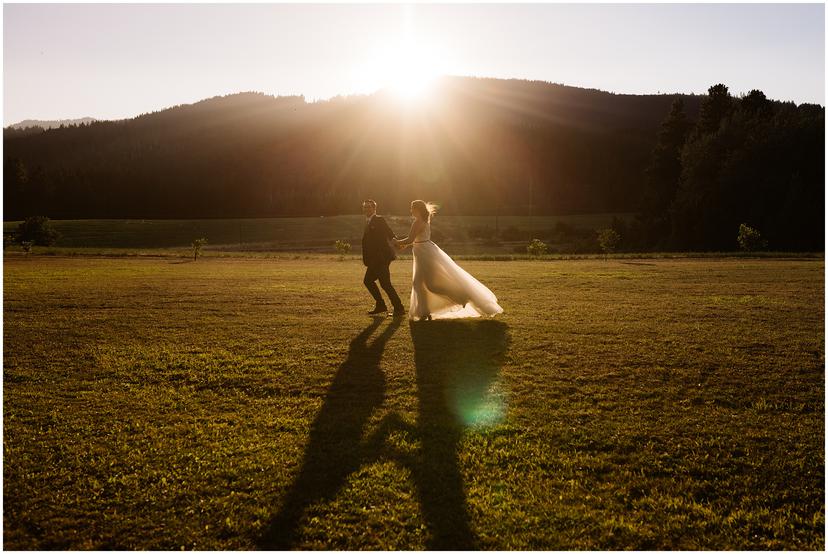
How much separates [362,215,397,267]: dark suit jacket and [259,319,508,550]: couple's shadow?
9.84ft

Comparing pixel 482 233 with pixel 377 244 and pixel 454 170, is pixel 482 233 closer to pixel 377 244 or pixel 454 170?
pixel 454 170

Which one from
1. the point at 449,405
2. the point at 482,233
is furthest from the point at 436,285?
the point at 482,233

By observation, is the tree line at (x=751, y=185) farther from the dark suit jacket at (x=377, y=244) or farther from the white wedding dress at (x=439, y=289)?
the dark suit jacket at (x=377, y=244)

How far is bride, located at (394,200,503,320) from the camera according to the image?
13195mm

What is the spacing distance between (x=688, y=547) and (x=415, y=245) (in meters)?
9.67

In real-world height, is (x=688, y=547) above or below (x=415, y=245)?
below

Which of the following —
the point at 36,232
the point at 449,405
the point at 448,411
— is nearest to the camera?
the point at 448,411

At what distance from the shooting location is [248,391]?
8.23 metres

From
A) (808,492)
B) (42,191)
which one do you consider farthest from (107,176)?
(808,492)

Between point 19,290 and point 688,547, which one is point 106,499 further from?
point 19,290

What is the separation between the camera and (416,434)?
647 cm

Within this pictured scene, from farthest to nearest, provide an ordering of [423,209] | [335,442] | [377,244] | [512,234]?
[512,234], [377,244], [423,209], [335,442]

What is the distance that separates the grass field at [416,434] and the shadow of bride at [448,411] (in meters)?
0.03

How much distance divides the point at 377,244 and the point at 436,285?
1831 millimetres
